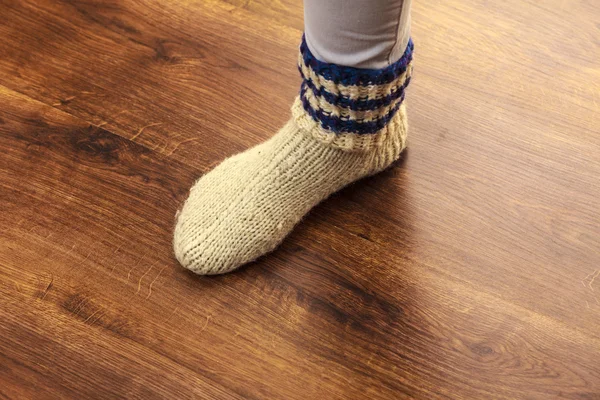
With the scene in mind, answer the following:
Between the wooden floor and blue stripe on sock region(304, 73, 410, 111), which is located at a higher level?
blue stripe on sock region(304, 73, 410, 111)

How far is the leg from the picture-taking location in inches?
27.0

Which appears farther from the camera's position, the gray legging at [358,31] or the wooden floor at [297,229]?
the wooden floor at [297,229]

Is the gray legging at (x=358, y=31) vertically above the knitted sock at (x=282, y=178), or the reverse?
the gray legging at (x=358, y=31)

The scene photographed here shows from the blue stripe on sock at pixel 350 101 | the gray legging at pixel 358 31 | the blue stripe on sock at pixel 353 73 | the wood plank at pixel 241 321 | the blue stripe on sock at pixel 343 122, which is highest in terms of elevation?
the gray legging at pixel 358 31

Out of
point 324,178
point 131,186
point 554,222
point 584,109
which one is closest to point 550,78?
Answer: point 584,109

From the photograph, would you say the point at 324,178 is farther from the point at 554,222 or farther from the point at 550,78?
the point at 550,78

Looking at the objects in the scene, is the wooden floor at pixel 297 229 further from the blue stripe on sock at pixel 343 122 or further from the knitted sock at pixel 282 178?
the blue stripe on sock at pixel 343 122

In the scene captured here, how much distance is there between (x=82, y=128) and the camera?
3.11 feet

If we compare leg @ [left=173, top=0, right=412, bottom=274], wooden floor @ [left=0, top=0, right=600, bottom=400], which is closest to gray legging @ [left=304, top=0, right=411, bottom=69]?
leg @ [left=173, top=0, right=412, bottom=274]

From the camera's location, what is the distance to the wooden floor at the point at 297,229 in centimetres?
75

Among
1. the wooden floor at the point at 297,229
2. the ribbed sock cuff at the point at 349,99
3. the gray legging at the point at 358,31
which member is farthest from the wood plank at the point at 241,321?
the gray legging at the point at 358,31

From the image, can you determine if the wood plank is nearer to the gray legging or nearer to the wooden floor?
the wooden floor

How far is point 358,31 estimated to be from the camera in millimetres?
652

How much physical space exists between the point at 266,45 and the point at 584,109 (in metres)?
0.47
